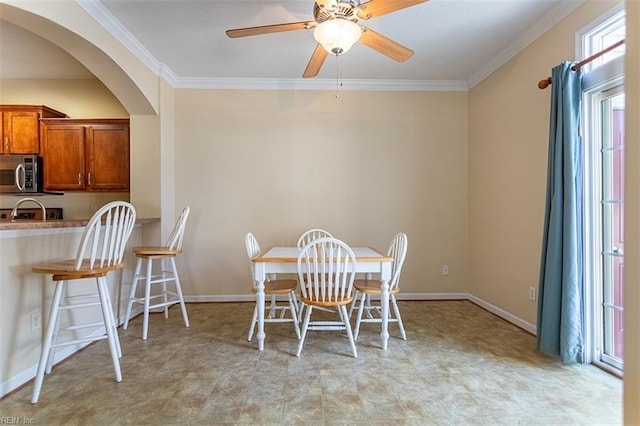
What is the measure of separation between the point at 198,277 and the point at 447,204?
3.23 metres

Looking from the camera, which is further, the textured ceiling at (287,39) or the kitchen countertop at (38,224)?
the textured ceiling at (287,39)

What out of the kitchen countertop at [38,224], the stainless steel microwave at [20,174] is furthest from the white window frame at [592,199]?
the stainless steel microwave at [20,174]

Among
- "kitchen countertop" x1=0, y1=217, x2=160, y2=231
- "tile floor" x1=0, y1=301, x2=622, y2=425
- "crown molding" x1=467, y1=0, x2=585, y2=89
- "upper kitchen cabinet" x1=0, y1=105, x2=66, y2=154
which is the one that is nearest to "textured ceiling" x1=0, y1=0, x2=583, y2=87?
"crown molding" x1=467, y1=0, x2=585, y2=89

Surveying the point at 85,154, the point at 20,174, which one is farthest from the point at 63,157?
the point at 20,174

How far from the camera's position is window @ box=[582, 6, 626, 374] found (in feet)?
7.07

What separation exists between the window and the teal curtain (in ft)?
0.28

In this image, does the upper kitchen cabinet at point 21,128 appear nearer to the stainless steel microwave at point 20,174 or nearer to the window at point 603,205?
the stainless steel microwave at point 20,174

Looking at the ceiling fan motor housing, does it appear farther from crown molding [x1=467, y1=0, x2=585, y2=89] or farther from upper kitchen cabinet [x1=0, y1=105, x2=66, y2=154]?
upper kitchen cabinet [x1=0, y1=105, x2=66, y2=154]

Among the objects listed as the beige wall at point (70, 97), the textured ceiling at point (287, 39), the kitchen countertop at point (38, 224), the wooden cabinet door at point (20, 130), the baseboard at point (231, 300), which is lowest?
the baseboard at point (231, 300)

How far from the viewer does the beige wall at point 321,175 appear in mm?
3850

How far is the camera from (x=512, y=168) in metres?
3.06

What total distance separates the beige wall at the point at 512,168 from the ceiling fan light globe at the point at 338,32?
1716 millimetres

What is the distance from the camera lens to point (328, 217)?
3.91 m

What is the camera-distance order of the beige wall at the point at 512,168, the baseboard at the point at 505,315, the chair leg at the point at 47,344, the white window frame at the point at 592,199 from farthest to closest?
the baseboard at the point at 505,315 → the beige wall at the point at 512,168 → the white window frame at the point at 592,199 → the chair leg at the point at 47,344
